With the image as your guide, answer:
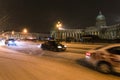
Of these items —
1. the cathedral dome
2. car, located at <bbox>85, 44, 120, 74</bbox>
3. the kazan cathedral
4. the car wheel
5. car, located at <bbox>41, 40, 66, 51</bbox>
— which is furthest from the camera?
the cathedral dome

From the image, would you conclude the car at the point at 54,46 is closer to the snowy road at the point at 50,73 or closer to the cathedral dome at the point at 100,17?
the snowy road at the point at 50,73

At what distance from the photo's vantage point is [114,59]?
1084 cm

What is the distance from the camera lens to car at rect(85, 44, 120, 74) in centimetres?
1080

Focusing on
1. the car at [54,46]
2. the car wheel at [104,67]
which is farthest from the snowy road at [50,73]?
the car at [54,46]

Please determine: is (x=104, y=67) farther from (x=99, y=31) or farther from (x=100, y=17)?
(x=100, y=17)

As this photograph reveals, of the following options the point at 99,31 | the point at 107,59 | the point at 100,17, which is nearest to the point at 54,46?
the point at 107,59

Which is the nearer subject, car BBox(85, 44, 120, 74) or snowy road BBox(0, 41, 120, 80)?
snowy road BBox(0, 41, 120, 80)

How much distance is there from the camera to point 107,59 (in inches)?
440

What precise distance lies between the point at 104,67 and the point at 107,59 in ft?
1.52

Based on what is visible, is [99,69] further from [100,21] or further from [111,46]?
[100,21]

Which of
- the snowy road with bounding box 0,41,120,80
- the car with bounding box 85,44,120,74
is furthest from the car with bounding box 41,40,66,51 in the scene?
the car with bounding box 85,44,120,74

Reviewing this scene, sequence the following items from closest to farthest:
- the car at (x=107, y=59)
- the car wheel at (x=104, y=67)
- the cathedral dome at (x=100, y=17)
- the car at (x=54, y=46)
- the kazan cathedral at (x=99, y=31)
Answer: the car at (x=107, y=59)
the car wheel at (x=104, y=67)
the car at (x=54, y=46)
the kazan cathedral at (x=99, y=31)
the cathedral dome at (x=100, y=17)

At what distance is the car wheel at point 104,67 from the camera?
11.1 m

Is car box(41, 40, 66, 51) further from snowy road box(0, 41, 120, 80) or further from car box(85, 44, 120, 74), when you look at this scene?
car box(85, 44, 120, 74)
